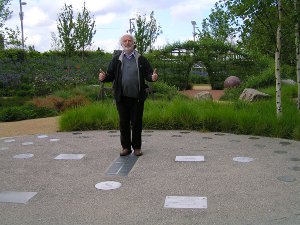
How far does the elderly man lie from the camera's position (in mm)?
5629

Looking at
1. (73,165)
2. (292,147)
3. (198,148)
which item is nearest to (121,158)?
(73,165)

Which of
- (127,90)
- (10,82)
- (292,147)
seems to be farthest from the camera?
(10,82)

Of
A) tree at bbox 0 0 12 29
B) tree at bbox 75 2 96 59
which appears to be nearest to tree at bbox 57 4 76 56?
tree at bbox 75 2 96 59

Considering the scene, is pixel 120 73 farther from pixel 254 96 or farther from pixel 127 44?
pixel 254 96

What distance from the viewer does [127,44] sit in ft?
18.4

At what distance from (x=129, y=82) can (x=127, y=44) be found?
1.75ft

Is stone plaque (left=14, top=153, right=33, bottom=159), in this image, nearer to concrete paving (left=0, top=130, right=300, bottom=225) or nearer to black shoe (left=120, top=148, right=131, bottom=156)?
concrete paving (left=0, top=130, right=300, bottom=225)

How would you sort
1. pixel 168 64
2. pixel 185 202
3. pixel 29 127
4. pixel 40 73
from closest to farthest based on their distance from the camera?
pixel 185 202
pixel 29 127
pixel 168 64
pixel 40 73

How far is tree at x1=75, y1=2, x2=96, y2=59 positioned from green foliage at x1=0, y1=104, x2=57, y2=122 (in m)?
12.7

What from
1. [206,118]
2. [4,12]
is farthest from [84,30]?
[206,118]

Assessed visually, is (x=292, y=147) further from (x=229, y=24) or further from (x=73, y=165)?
(x=73, y=165)

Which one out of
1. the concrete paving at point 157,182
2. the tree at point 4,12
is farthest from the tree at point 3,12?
the concrete paving at point 157,182

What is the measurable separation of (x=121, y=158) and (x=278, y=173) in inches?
85.7

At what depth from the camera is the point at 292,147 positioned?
6.18 metres
